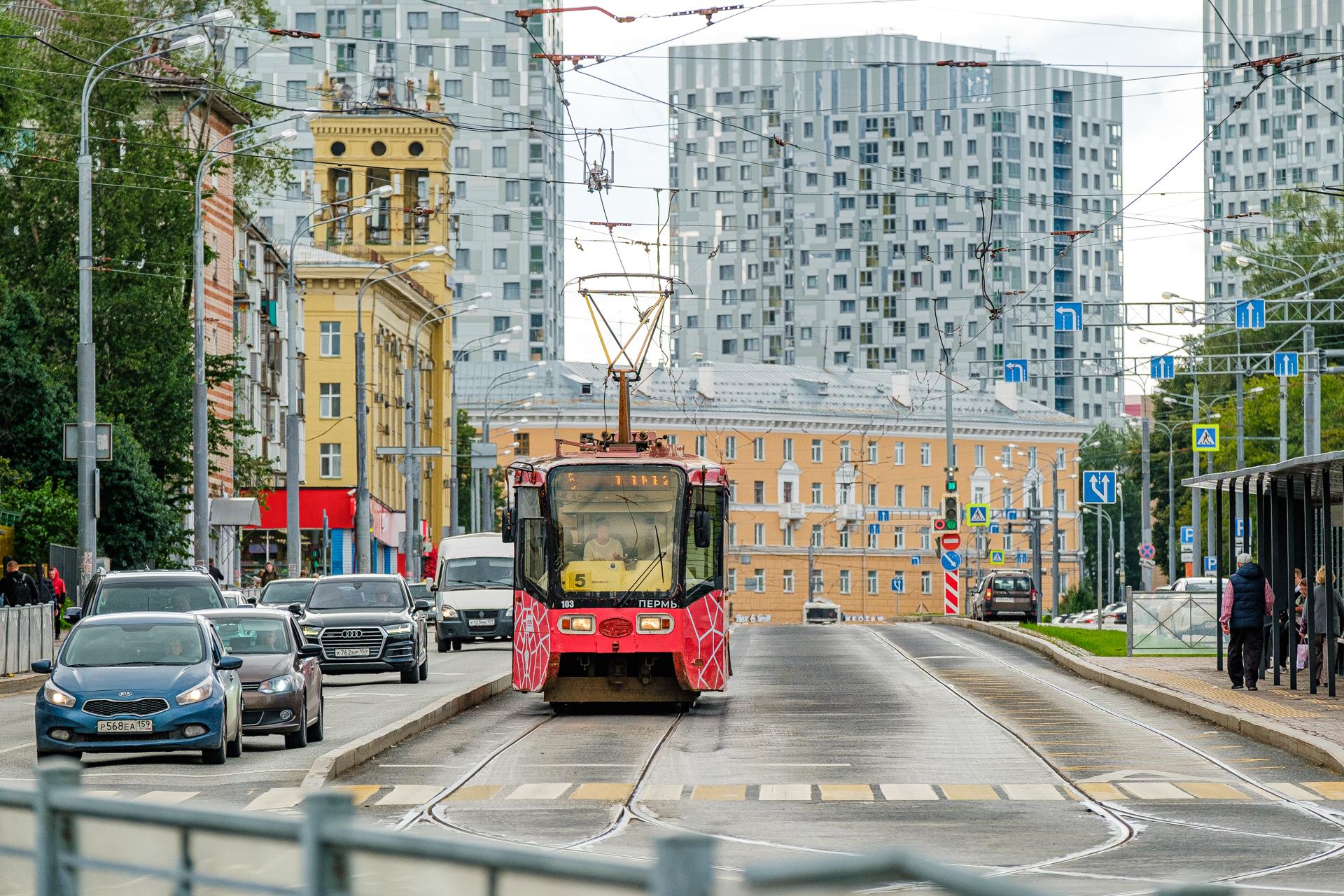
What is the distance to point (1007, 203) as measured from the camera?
189375 millimetres

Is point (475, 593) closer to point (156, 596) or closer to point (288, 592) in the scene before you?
point (288, 592)

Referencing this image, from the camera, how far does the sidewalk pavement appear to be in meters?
23.5

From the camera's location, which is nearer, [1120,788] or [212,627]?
[1120,788]

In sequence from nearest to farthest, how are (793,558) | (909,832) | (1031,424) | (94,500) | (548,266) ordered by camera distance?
(909,832) < (94,500) < (793,558) < (1031,424) < (548,266)

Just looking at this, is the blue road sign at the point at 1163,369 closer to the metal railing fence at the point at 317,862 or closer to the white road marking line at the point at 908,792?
the white road marking line at the point at 908,792

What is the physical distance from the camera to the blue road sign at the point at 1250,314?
48688 millimetres

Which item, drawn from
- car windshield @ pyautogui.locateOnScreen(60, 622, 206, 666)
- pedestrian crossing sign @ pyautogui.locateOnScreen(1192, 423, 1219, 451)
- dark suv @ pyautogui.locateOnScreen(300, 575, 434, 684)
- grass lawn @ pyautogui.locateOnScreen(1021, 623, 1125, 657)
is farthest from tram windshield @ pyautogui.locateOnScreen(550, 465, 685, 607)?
pedestrian crossing sign @ pyautogui.locateOnScreen(1192, 423, 1219, 451)

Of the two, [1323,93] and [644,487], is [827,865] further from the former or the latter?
[1323,93]

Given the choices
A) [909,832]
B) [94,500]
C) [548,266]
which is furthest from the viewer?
[548,266]

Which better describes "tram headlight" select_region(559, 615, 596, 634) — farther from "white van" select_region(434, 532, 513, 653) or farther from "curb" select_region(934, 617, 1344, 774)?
"white van" select_region(434, 532, 513, 653)

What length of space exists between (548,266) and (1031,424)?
38.6 meters

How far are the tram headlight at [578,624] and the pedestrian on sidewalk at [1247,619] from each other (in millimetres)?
8376

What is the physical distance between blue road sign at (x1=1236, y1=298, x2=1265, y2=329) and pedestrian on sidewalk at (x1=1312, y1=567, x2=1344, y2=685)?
19503 millimetres

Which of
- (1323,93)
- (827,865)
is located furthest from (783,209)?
(827,865)
